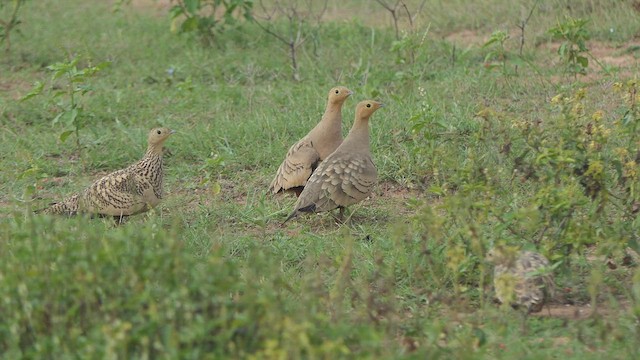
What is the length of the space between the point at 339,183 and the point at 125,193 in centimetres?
122

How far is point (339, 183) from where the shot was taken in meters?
6.61

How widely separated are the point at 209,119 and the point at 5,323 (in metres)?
4.81

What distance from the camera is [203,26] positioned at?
35.0 feet

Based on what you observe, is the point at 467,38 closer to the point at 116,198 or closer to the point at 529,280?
the point at 116,198

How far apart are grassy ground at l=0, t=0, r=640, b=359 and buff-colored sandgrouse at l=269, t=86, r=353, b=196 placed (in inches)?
8.3

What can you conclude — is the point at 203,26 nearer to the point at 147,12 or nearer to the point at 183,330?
the point at 147,12

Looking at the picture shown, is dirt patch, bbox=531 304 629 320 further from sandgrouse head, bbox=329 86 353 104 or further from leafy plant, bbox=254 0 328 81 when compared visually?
leafy plant, bbox=254 0 328 81

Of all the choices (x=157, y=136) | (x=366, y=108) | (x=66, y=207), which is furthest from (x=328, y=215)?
(x=66, y=207)

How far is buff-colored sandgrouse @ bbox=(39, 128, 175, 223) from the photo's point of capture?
664 centimetres

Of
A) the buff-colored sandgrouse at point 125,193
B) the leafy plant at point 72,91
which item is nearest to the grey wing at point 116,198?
the buff-colored sandgrouse at point 125,193

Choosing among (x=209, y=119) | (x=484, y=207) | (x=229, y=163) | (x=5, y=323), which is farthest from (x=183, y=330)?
(x=209, y=119)

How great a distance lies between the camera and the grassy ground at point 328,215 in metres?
4.23

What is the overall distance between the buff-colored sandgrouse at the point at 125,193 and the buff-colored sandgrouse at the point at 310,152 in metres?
0.76

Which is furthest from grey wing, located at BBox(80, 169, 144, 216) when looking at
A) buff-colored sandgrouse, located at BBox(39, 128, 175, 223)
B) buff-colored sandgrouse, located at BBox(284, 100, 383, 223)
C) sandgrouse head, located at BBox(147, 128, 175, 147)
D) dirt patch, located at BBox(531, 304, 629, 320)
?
dirt patch, located at BBox(531, 304, 629, 320)
